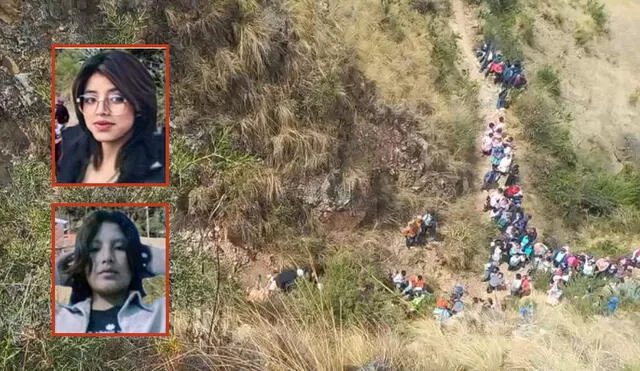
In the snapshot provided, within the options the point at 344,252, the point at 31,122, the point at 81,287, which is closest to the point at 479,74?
the point at 344,252

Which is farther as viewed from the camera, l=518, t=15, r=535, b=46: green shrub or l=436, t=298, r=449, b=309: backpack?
l=518, t=15, r=535, b=46: green shrub

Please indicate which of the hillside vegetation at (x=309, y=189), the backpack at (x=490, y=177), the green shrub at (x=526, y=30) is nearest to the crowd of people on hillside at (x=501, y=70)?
the hillside vegetation at (x=309, y=189)

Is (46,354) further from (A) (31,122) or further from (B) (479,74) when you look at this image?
(B) (479,74)

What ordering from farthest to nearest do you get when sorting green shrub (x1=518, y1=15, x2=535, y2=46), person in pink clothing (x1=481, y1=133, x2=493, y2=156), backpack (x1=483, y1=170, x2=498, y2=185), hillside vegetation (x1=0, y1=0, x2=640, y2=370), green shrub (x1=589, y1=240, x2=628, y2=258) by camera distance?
green shrub (x1=518, y1=15, x2=535, y2=46) < person in pink clothing (x1=481, y1=133, x2=493, y2=156) < backpack (x1=483, y1=170, x2=498, y2=185) < green shrub (x1=589, y1=240, x2=628, y2=258) < hillside vegetation (x1=0, y1=0, x2=640, y2=370)

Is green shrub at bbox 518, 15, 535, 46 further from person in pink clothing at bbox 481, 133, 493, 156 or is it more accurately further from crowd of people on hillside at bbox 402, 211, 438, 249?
crowd of people on hillside at bbox 402, 211, 438, 249

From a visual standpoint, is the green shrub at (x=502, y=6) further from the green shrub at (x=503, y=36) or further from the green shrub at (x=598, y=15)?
the green shrub at (x=598, y=15)

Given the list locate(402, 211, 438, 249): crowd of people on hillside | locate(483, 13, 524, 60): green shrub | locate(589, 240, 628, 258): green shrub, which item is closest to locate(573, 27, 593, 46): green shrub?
locate(483, 13, 524, 60): green shrub

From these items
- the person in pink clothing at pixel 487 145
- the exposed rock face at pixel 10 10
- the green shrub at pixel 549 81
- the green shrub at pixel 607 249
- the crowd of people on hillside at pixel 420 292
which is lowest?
the crowd of people on hillside at pixel 420 292

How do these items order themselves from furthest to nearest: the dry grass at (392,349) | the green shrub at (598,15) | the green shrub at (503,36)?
the green shrub at (598,15) → the green shrub at (503,36) → the dry grass at (392,349)
